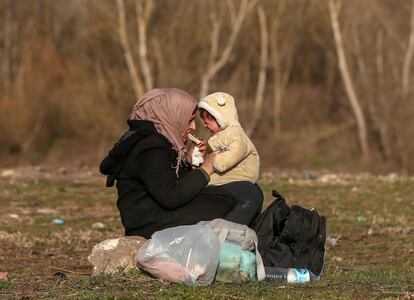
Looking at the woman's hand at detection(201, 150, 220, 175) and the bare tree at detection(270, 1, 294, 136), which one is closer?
the woman's hand at detection(201, 150, 220, 175)

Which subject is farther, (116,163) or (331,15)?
(331,15)

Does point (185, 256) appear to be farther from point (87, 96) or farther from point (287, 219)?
point (87, 96)

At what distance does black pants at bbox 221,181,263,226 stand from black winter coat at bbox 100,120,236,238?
0.06 meters

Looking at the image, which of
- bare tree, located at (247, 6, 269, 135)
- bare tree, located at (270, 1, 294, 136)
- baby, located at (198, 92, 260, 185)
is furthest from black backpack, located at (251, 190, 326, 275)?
bare tree, located at (270, 1, 294, 136)

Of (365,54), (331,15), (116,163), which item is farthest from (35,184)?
(365,54)

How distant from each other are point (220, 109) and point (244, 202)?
89 centimetres

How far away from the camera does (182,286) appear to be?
669cm

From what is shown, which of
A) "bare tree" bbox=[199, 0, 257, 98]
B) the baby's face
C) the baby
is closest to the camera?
the baby

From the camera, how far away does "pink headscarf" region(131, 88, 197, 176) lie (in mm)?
7797

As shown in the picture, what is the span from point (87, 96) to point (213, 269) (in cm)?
3556

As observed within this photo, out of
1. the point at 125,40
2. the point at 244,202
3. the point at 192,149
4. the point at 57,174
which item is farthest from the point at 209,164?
the point at 125,40

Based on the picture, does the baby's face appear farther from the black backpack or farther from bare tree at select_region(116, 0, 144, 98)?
bare tree at select_region(116, 0, 144, 98)

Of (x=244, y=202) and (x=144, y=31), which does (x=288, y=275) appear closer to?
(x=244, y=202)

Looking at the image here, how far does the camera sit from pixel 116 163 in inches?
303
